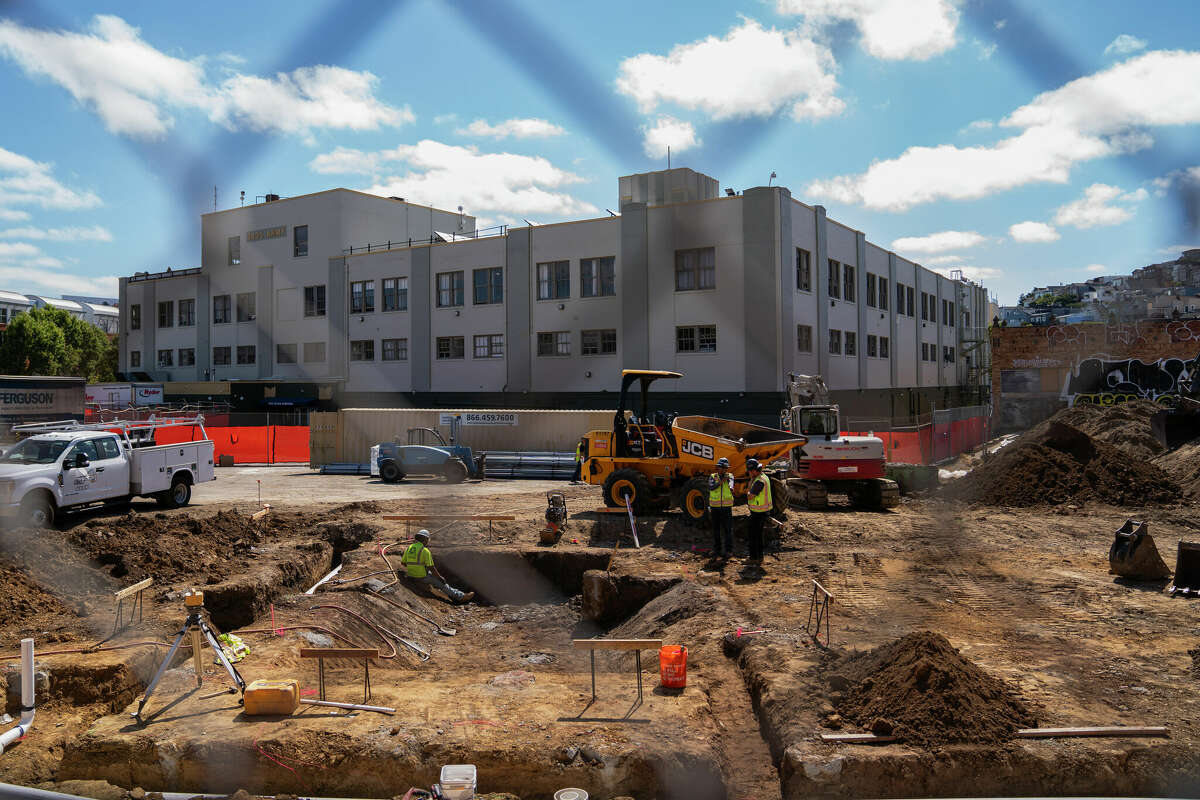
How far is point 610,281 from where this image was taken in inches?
1281

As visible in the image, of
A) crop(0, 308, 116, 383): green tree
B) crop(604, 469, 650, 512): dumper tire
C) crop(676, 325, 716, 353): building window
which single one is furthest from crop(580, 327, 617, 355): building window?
crop(0, 308, 116, 383): green tree

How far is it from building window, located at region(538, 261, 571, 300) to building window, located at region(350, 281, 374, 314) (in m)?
10.6

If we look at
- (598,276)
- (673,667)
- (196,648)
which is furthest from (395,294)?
(673,667)

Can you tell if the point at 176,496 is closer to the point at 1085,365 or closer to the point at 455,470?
the point at 455,470

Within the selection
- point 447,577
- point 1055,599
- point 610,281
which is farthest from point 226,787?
point 610,281

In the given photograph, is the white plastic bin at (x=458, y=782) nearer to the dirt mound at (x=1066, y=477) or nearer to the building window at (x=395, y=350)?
the dirt mound at (x=1066, y=477)

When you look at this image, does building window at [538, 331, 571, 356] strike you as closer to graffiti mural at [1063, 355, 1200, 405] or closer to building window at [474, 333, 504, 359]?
building window at [474, 333, 504, 359]

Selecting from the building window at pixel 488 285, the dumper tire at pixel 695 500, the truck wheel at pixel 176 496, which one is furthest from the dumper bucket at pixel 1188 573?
the building window at pixel 488 285

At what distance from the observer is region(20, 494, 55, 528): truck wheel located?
14.6 metres

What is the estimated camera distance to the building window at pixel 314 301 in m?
41.3

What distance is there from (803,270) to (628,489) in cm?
1905

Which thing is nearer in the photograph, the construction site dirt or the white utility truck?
the construction site dirt

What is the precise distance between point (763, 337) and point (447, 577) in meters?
18.0

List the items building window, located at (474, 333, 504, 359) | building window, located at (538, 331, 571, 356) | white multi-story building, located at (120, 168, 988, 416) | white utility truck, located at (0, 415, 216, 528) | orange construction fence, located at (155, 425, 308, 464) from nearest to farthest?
1. white utility truck, located at (0, 415, 216, 528)
2. white multi-story building, located at (120, 168, 988, 416)
3. orange construction fence, located at (155, 425, 308, 464)
4. building window, located at (538, 331, 571, 356)
5. building window, located at (474, 333, 504, 359)
